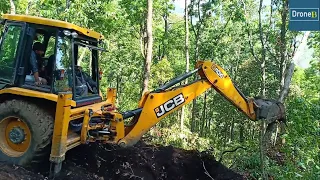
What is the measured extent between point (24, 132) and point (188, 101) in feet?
8.79

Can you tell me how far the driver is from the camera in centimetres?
589

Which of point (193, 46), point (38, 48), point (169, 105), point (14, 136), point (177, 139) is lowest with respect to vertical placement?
point (177, 139)

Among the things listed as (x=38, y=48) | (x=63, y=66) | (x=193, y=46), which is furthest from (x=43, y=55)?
(x=193, y=46)

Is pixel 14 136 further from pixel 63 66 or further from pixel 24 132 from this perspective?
pixel 63 66

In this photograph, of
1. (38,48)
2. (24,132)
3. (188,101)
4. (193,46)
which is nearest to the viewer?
(24,132)

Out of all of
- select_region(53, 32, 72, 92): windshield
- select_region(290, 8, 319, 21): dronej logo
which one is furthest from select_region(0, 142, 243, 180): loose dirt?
select_region(290, 8, 319, 21): dronej logo

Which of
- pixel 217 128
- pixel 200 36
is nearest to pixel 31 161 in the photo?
pixel 200 36

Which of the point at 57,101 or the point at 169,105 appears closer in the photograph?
the point at 57,101

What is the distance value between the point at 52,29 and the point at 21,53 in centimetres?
61

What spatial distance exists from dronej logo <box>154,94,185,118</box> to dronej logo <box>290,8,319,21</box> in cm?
216

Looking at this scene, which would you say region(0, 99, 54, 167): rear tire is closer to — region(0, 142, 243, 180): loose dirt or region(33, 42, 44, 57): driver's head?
region(0, 142, 243, 180): loose dirt

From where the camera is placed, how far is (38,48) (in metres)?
6.11

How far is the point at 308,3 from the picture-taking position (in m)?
5.75

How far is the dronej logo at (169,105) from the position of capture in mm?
6185
